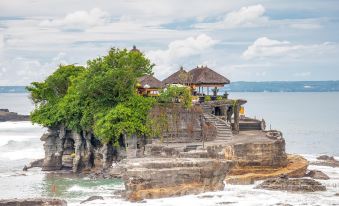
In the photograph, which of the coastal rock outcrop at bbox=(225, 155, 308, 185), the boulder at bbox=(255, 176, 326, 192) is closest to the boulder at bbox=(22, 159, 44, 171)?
the coastal rock outcrop at bbox=(225, 155, 308, 185)

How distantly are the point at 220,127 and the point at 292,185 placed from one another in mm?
11372

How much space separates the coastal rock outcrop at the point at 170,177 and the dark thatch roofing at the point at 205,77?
1353 centimetres

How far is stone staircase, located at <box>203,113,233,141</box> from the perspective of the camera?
5290 centimetres

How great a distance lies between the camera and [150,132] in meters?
52.6

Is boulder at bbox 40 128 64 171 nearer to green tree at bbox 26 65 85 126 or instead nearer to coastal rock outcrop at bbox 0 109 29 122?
green tree at bbox 26 65 85 126

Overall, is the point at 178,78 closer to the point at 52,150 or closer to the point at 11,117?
the point at 52,150

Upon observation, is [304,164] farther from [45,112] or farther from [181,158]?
[45,112]

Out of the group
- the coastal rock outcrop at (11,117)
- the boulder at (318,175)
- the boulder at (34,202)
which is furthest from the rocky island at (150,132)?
the coastal rock outcrop at (11,117)

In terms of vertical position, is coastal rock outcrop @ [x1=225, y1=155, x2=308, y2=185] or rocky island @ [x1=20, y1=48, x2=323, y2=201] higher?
rocky island @ [x1=20, y1=48, x2=323, y2=201]

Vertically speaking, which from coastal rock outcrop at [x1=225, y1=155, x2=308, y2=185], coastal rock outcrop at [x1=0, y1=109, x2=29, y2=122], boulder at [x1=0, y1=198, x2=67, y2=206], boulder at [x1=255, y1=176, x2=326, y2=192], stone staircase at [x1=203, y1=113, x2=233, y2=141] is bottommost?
boulder at [x1=0, y1=198, x2=67, y2=206]

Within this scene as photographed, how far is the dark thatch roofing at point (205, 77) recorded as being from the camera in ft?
186

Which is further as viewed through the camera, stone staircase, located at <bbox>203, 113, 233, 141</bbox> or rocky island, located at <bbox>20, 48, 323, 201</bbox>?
stone staircase, located at <bbox>203, 113, 233, 141</bbox>

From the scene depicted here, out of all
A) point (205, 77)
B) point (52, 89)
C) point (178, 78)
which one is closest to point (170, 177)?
point (205, 77)

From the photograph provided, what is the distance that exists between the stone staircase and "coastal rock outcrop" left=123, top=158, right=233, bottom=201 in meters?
8.39
